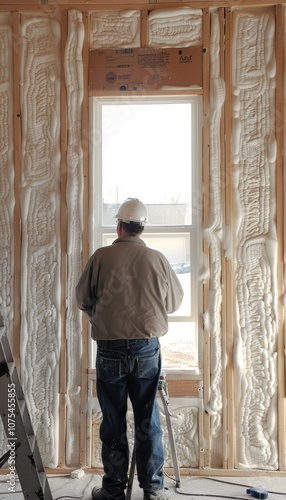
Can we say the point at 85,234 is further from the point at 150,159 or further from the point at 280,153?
the point at 280,153

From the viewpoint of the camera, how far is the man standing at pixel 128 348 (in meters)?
3.02

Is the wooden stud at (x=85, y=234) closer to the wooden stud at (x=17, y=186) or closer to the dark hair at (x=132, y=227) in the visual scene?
the wooden stud at (x=17, y=186)

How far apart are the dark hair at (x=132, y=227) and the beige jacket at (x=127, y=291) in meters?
0.05

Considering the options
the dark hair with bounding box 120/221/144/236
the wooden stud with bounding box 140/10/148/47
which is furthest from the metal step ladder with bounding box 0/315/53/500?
the wooden stud with bounding box 140/10/148/47

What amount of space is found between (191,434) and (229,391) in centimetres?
38

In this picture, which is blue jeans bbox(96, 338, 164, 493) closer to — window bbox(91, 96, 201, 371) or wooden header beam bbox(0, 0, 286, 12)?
window bbox(91, 96, 201, 371)

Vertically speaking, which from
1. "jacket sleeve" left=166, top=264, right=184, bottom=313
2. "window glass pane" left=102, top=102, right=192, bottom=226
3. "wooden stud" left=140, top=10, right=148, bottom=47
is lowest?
"jacket sleeve" left=166, top=264, right=184, bottom=313

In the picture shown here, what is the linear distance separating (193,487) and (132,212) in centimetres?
172

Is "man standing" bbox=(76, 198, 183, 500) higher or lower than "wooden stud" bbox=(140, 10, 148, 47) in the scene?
lower

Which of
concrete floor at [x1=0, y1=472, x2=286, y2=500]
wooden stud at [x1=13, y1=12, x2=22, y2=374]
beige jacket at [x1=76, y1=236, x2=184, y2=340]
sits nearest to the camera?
beige jacket at [x1=76, y1=236, x2=184, y2=340]

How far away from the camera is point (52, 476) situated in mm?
3609

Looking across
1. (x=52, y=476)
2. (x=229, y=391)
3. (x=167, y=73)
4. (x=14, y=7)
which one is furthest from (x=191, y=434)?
(x=14, y=7)

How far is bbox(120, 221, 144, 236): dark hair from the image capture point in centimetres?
318

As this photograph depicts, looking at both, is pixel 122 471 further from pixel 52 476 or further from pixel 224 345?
pixel 224 345
